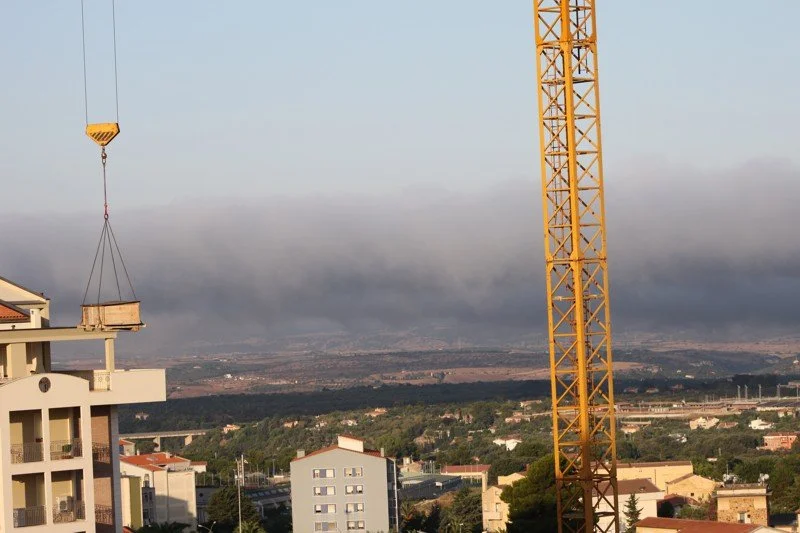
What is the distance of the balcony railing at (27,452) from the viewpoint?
27.3 metres

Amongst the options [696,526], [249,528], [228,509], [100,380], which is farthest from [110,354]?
[228,509]

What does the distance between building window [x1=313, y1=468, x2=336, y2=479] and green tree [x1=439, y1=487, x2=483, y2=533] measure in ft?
25.1

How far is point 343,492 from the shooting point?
103062 mm

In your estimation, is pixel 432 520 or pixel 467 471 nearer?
pixel 432 520

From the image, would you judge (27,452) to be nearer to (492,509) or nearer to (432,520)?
(432,520)

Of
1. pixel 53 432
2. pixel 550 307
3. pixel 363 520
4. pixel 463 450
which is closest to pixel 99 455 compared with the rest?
pixel 53 432

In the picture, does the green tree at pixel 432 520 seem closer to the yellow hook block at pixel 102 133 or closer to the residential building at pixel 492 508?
the residential building at pixel 492 508

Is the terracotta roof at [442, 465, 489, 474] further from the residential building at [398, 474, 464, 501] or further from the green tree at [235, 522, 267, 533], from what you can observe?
the green tree at [235, 522, 267, 533]

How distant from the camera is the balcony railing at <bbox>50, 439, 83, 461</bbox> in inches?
1086

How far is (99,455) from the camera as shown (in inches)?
1114

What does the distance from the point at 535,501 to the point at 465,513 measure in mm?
33176

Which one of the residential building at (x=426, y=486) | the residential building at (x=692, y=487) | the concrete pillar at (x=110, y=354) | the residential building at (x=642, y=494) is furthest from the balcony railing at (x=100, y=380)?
the residential building at (x=692, y=487)

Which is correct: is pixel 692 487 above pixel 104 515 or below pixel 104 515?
below

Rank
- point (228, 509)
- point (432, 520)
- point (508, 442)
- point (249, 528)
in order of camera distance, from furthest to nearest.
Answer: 1. point (508, 442)
2. point (432, 520)
3. point (228, 509)
4. point (249, 528)
